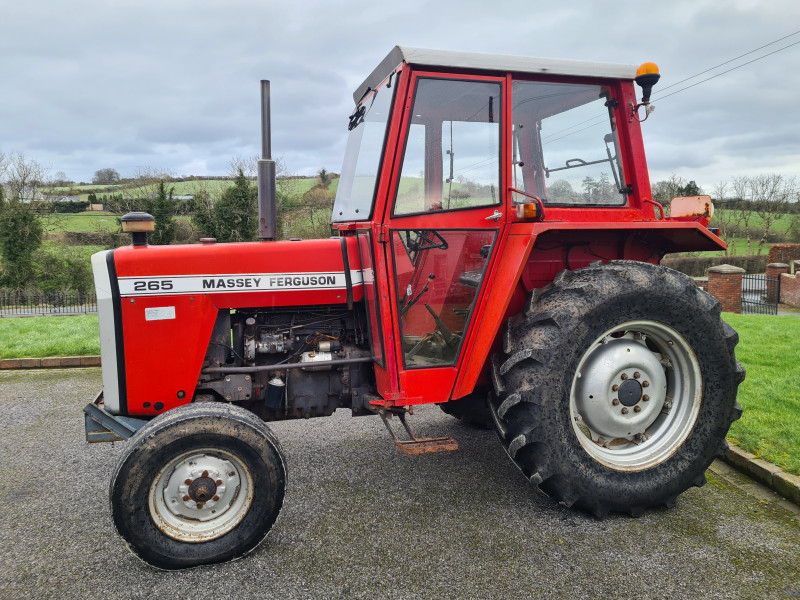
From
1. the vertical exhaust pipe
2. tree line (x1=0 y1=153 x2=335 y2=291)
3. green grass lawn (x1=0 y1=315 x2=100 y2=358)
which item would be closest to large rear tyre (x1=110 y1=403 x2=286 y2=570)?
the vertical exhaust pipe

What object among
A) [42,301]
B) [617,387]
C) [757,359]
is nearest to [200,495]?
[617,387]

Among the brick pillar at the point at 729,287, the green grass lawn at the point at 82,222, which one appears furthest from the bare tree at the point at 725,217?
the green grass lawn at the point at 82,222

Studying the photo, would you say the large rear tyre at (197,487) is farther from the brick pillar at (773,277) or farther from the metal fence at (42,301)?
the brick pillar at (773,277)

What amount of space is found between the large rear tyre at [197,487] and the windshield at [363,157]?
135cm

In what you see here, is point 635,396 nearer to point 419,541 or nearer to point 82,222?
point 419,541

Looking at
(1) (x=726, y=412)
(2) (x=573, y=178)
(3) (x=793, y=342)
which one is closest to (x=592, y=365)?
(1) (x=726, y=412)

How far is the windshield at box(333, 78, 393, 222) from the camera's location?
119 inches

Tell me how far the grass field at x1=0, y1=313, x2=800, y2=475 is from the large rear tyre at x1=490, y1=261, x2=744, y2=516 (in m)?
0.82

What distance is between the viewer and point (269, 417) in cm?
337

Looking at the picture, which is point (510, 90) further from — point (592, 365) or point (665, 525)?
point (665, 525)

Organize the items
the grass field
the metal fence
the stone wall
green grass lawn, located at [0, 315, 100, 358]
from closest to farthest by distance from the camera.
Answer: the grass field < green grass lawn, located at [0, 315, 100, 358] < the metal fence < the stone wall

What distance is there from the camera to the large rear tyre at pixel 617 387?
287 cm

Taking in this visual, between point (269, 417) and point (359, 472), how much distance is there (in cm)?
74

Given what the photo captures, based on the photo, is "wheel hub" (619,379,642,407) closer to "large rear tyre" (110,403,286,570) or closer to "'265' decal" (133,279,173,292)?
"large rear tyre" (110,403,286,570)
